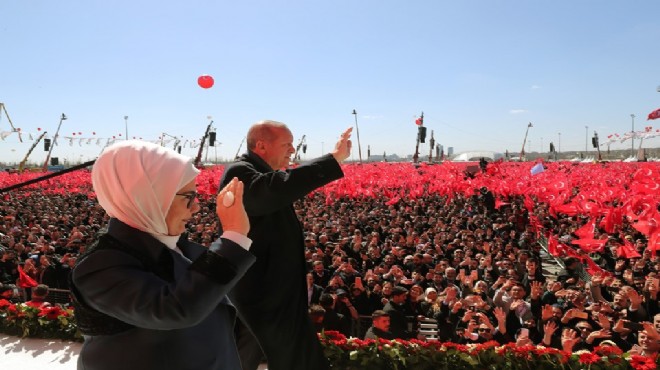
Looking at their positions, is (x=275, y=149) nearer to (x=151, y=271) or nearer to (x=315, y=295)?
(x=151, y=271)

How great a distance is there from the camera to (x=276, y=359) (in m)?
2.28

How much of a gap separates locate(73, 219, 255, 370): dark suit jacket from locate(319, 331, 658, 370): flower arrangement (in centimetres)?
412

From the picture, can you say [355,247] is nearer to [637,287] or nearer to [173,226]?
[637,287]

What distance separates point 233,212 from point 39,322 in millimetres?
6894

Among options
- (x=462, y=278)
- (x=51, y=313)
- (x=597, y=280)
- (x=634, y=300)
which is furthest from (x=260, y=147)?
(x=597, y=280)

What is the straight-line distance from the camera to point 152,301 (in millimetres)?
1219

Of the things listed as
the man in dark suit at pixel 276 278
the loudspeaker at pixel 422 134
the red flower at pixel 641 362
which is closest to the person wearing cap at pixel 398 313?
the red flower at pixel 641 362

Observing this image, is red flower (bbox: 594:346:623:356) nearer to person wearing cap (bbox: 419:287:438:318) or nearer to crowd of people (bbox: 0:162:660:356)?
crowd of people (bbox: 0:162:660:356)

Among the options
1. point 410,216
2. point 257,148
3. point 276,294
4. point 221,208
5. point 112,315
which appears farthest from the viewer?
point 410,216

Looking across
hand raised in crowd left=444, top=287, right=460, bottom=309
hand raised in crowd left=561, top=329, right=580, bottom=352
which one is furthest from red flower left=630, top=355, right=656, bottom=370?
hand raised in crowd left=444, top=287, right=460, bottom=309

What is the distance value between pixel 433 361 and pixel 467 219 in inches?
419

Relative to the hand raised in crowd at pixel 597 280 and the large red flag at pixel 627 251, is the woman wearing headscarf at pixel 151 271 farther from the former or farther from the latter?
the large red flag at pixel 627 251

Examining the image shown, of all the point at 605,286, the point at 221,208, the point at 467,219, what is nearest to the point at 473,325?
the point at 605,286

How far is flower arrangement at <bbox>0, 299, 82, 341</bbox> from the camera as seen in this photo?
22.2ft
